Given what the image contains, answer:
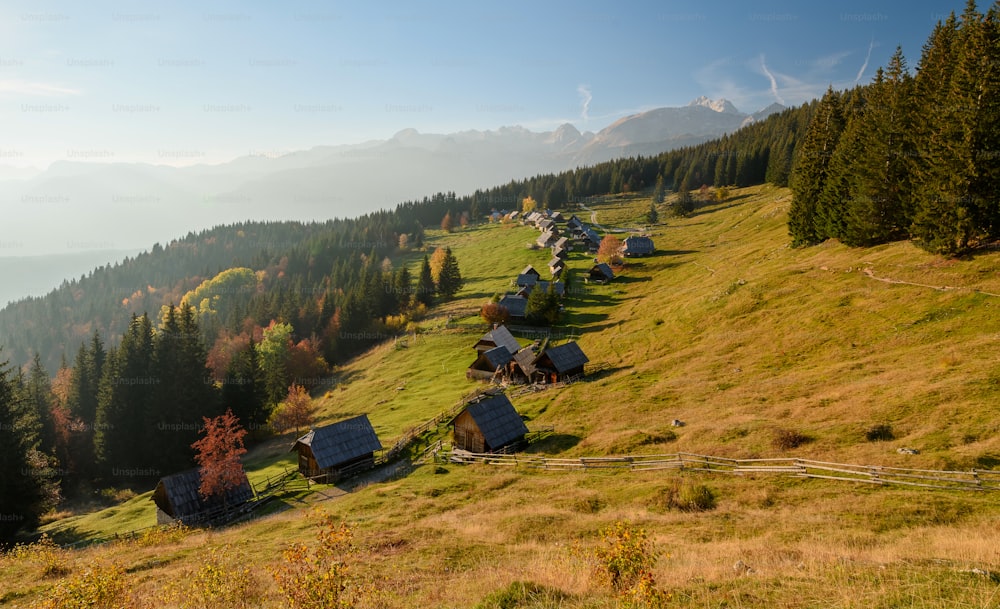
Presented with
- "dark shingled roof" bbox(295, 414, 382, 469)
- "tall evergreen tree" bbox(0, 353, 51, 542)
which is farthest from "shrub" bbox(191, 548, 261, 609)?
"tall evergreen tree" bbox(0, 353, 51, 542)

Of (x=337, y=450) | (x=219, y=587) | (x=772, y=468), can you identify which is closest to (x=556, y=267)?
(x=337, y=450)

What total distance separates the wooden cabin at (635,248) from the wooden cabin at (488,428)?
240 ft

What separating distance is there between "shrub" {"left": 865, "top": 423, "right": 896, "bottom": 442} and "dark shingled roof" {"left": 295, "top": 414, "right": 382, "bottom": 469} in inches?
1440

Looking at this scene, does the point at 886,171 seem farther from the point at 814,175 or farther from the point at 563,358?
the point at 563,358

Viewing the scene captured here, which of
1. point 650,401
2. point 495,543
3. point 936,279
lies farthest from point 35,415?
point 936,279

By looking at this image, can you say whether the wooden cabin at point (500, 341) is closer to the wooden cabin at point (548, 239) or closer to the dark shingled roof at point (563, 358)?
the dark shingled roof at point (563, 358)

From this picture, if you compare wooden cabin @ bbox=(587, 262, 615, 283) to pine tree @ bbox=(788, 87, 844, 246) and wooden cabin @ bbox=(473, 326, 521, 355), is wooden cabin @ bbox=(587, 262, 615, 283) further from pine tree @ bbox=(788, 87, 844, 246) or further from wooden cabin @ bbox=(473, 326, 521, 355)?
wooden cabin @ bbox=(473, 326, 521, 355)

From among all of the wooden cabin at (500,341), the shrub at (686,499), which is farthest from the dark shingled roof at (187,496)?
the shrub at (686,499)

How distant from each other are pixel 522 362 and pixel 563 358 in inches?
232

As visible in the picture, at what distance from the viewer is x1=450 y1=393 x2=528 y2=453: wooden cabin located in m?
39.0

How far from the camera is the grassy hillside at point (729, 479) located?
12539 mm

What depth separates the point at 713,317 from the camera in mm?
57625

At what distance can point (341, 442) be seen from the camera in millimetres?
42625

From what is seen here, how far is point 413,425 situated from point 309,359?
46.1m
